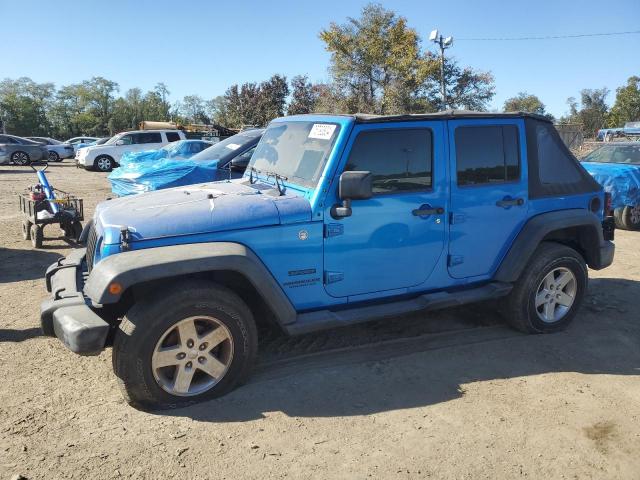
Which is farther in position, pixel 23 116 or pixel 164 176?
pixel 23 116

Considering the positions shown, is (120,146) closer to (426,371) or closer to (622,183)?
(622,183)

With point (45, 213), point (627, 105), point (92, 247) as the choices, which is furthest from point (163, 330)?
point (627, 105)

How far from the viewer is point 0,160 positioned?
23.5 metres

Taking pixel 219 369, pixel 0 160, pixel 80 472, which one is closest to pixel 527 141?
pixel 219 369

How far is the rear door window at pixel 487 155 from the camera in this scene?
4152mm

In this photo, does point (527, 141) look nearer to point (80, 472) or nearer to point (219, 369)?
point (219, 369)

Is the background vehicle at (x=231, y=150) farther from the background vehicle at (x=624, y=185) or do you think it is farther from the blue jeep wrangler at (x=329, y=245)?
the background vehicle at (x=624, y=185)

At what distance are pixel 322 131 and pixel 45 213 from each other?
220 inches

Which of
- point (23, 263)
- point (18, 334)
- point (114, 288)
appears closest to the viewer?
point (114, 288)

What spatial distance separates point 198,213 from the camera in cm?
342

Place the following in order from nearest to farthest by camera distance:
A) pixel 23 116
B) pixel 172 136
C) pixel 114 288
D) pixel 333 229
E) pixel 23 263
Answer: pixel 114 288
pixel 333 229
pixel 23 263
pixel 172 136
pixel 23 116

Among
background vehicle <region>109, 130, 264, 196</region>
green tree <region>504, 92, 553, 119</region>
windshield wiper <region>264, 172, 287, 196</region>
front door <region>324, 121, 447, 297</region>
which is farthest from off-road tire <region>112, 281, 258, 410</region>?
green tree <region>504, 92, 553, 119</region>

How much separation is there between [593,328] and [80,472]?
4516mm

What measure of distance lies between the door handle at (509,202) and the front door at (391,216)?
60cm
